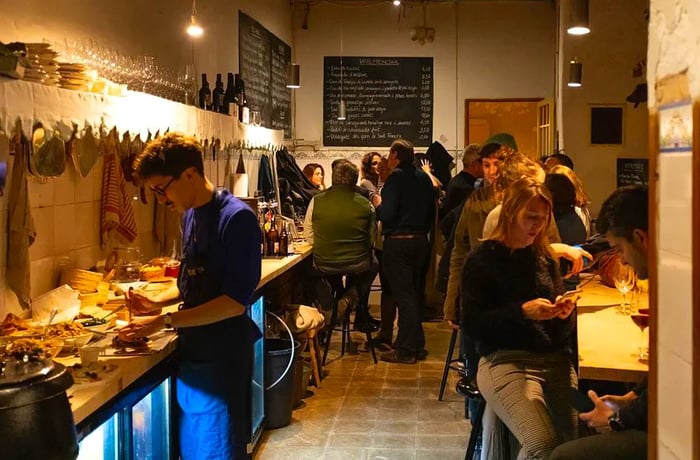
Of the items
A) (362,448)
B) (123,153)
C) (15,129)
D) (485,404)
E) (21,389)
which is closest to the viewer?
(21,389)

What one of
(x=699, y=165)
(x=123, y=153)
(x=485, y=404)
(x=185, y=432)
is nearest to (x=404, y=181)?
(x=123, y=153)

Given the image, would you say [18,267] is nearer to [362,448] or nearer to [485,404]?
[485,404]

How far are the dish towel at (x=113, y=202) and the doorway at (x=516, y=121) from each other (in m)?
5.30

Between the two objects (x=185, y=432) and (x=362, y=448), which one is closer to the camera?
(x=185, y=432)

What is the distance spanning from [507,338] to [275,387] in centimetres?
187

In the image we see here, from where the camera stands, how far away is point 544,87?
868 cm

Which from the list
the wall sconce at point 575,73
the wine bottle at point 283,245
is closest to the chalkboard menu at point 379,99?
the wall sconce at point 575,73

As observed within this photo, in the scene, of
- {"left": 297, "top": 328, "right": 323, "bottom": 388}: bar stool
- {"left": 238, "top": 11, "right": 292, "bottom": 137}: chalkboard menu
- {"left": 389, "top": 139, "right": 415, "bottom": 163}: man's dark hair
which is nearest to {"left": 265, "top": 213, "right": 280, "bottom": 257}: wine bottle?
{"left": 297, "top": 328, "right": 323, "bottom": 388}: bar stool

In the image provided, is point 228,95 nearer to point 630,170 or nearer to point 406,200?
point 406,200

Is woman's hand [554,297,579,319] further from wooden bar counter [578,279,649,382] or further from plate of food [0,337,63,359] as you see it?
plate of food [0,337,63,359]

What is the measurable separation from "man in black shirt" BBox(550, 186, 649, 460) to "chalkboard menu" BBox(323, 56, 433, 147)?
21.7 feet

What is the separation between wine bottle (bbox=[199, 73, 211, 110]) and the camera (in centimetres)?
511

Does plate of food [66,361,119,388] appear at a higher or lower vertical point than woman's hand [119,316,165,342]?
lower

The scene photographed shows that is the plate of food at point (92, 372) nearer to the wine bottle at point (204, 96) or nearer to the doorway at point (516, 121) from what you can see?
the wine bottle at point (204, 96)
